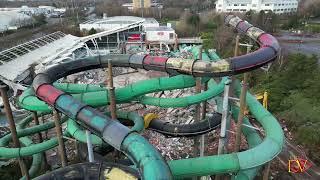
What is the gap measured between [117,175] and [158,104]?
529 cm

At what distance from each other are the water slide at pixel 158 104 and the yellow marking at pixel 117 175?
600 mm

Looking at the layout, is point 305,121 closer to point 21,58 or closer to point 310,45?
point 310,45

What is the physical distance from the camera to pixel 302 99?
2202 cm

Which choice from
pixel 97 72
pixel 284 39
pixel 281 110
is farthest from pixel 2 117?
pixel 284 39

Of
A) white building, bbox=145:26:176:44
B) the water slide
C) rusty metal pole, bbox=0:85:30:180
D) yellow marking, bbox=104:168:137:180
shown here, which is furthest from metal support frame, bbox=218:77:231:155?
white building, bbox=145:26:176:44

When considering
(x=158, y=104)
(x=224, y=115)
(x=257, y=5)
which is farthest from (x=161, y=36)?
(x=257, y=5)

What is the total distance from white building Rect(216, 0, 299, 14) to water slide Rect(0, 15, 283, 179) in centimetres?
5567

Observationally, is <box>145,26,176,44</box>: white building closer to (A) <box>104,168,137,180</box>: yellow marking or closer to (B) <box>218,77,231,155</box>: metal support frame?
(B) <box>218,77,231,155</box>: metal support frame

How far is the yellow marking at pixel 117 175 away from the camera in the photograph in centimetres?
823

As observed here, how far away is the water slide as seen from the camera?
8.36 meters

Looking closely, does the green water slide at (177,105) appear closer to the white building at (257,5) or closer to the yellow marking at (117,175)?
the yellow marking at (117,175)

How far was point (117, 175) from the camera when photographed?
8445 mm

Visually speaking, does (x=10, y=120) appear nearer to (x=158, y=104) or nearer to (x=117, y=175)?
(x=117, y=175)

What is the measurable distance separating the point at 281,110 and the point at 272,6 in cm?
4941
